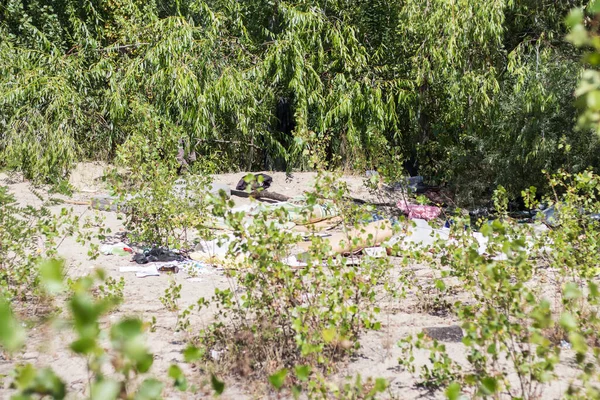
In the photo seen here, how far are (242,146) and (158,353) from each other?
881cm

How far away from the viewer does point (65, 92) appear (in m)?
11.5

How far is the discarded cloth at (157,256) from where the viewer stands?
6.81 m

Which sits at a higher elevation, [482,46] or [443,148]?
[482,46]

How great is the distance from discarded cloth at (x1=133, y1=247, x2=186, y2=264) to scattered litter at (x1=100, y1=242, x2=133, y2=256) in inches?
7.2

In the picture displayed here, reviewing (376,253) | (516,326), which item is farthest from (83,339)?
(376,253)

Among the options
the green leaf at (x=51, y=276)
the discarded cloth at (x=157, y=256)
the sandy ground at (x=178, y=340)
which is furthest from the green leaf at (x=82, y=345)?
the discarded cloth at (x=157, y=256)

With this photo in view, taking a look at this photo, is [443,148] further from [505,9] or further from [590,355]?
[590,355]

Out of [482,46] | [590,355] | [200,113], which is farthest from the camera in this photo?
[200,113]

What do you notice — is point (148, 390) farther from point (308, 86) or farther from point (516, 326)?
point (308, 86)

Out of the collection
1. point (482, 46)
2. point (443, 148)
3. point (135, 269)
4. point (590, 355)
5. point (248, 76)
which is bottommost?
point (135, 269)

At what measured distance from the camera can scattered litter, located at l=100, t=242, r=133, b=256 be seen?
7.06m

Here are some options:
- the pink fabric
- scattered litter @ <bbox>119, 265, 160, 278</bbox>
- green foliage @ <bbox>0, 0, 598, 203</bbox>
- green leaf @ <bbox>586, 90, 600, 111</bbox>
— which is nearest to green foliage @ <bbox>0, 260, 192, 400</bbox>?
green leaf @ <bbox>586, 90, 600, 111</bbox>

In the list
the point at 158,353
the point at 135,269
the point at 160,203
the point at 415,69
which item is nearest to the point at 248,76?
the point at 415,69

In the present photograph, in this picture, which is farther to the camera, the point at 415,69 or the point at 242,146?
the point at 242,146
